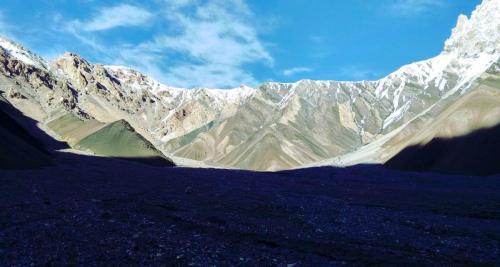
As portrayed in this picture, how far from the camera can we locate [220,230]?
1405 inches

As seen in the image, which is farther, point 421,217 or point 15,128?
point 15,128

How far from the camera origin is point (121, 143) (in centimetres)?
16912

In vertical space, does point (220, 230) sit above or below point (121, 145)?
below

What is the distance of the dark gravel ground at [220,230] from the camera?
86.7ft

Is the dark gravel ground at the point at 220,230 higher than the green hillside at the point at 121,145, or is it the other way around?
the green hillside at the point at 121,145

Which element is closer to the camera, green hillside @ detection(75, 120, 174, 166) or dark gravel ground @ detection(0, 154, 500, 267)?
dark gravel ground @ detection(0, 154, 500, 267)

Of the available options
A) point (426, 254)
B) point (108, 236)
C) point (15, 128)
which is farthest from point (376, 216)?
point (15, 128)

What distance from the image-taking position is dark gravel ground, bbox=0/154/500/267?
86.7 ft

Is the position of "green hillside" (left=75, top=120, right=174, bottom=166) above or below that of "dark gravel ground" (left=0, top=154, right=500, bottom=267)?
above

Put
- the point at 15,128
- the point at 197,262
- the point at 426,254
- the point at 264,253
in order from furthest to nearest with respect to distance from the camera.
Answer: the point at 15,128
the point at 426,254
the point at 264,253
the point at 197,262

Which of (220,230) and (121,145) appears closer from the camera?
(220,230)

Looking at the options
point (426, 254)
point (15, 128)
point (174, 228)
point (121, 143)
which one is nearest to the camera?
point (426, 254)

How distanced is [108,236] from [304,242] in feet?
39.9

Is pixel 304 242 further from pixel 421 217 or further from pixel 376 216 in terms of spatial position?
pixel 421 217
